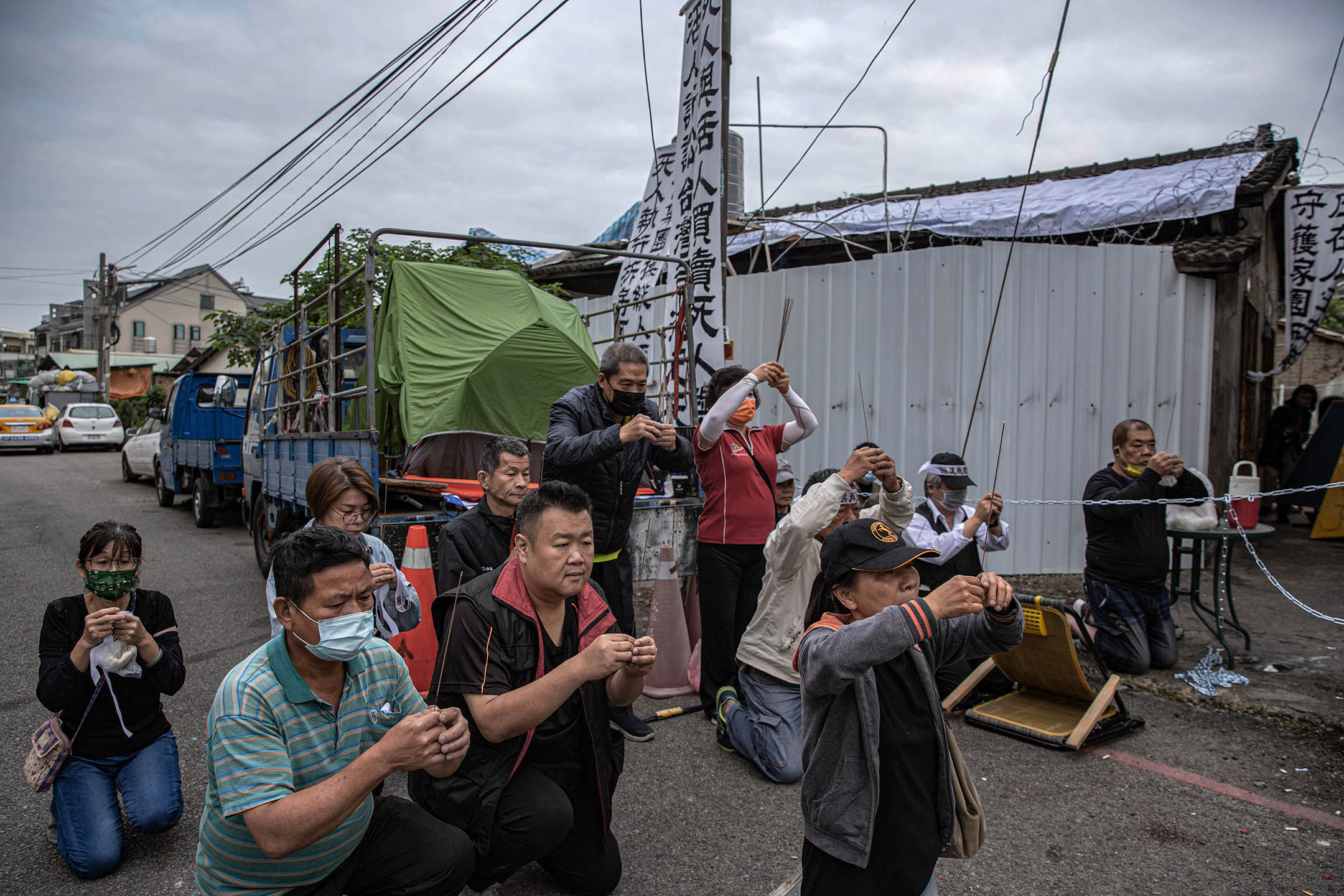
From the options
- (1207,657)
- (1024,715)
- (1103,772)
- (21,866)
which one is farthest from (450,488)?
(1207,657)

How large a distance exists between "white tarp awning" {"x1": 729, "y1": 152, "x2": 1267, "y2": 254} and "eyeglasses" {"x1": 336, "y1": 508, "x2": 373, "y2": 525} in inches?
265

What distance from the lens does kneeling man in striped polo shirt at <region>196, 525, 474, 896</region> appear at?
6.20 feet

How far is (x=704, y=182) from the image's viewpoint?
21.7 ft

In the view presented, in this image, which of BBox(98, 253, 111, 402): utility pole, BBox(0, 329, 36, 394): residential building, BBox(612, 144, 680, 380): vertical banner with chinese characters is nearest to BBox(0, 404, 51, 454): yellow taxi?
BBox(98, 253, 111, 402): utility pole

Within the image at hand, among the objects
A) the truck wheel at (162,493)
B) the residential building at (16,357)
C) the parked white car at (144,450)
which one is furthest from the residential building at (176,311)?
the truck wheel at (162,493)

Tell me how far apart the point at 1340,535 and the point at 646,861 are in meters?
9.96

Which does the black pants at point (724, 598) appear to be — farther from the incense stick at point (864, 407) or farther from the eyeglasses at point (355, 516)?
the incense stick at point (864, 407)

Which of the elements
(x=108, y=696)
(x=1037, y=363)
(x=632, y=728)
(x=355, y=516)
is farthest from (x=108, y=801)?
(x=1037, y=363)

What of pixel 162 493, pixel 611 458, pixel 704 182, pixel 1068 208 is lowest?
pixel 162 493

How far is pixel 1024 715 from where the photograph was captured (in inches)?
171

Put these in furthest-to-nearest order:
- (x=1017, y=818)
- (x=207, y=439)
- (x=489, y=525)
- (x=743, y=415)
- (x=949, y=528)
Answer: (x=207, y=439)
(x=949, y=528)
(x=743, y=415)
(x=489, y=525)
(x=1017, y=818)

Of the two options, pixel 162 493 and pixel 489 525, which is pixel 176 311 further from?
pixel 489 525

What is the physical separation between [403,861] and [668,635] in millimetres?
2824

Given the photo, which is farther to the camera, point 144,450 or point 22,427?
point 22,427
